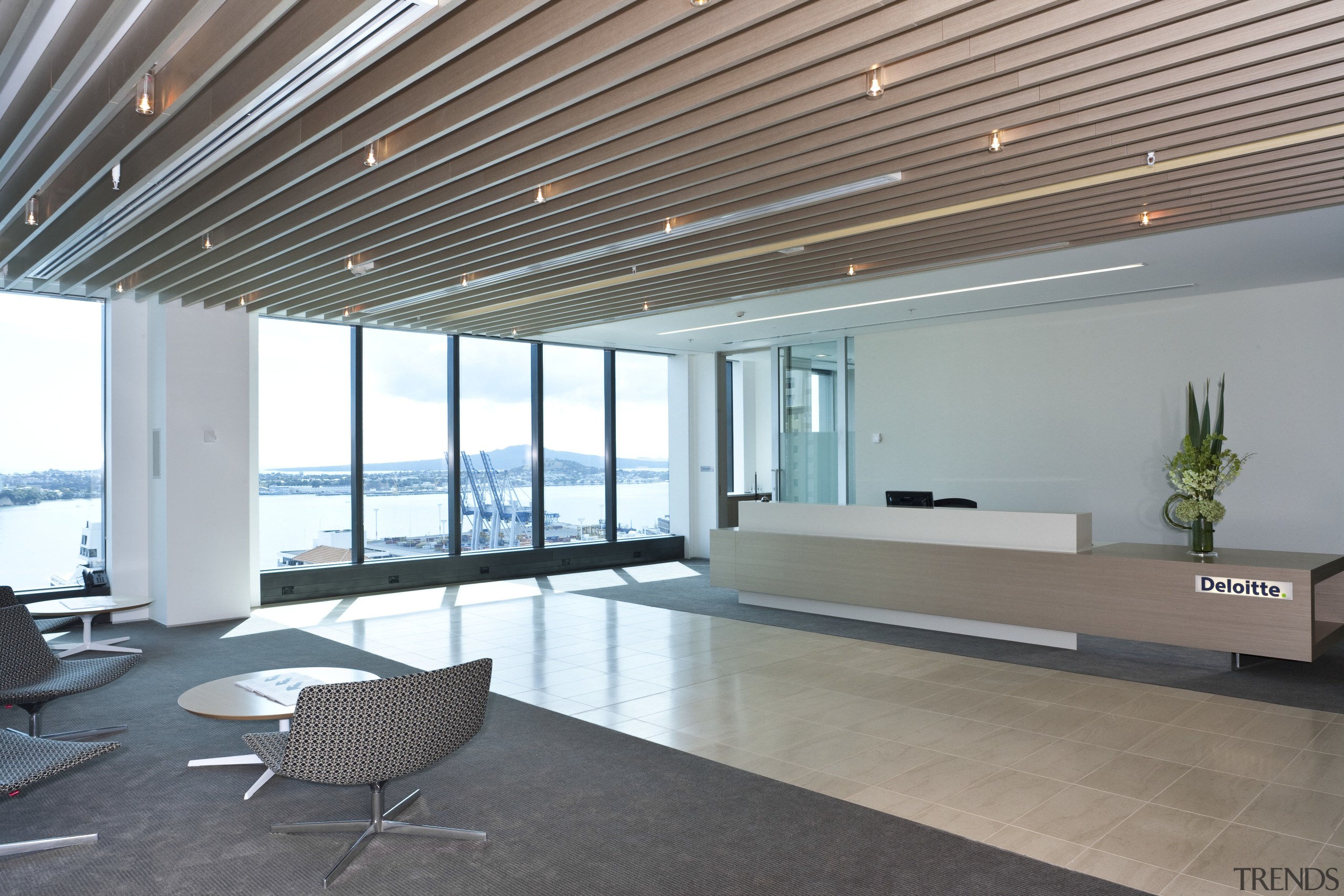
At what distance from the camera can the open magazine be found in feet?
13.5

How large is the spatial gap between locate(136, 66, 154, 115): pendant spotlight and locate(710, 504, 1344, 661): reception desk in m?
6.55

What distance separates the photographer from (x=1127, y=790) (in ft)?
13.1

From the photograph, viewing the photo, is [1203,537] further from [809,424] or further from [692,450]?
[692,450]

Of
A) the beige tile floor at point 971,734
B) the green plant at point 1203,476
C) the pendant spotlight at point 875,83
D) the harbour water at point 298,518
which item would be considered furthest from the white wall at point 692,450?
the pendant spotlight at point 875,83

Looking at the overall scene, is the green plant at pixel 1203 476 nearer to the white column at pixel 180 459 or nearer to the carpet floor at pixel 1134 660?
the carpet floor at pixel 1134 660

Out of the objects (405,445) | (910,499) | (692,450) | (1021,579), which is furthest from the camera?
(692,450)

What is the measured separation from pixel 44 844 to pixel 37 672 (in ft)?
5.57

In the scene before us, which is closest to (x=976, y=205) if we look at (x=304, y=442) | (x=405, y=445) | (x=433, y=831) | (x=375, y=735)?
(x=375, y=735)

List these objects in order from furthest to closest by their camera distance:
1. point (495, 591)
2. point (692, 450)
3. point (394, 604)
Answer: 1. point (692, 450)
2. point (495, 591)
3. point (394, 604)

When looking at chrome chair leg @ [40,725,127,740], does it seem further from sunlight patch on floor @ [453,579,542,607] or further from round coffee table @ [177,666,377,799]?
sunlight patch on floor @ [453,579,542,607]

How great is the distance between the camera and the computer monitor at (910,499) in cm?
831

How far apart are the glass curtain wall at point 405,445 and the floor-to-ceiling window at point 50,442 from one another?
276cm

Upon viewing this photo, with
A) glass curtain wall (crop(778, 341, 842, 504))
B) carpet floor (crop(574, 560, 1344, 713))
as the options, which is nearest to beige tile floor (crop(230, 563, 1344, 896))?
carpet floor (crop(574, 560, 1344, 713))

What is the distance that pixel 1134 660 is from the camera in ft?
21.9
